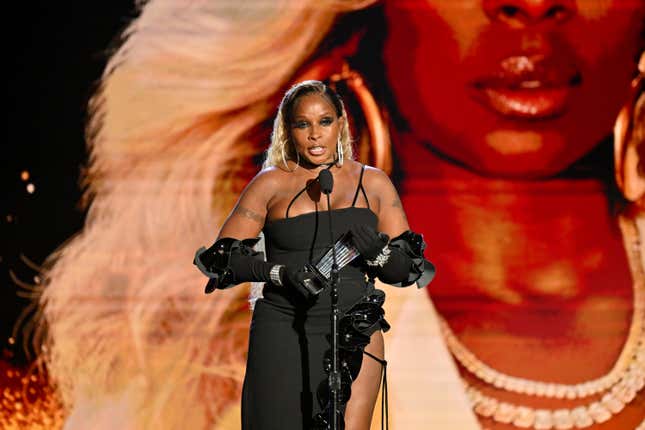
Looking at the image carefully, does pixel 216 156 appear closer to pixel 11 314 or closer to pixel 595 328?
pixel 11 314

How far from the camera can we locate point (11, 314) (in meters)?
4.34

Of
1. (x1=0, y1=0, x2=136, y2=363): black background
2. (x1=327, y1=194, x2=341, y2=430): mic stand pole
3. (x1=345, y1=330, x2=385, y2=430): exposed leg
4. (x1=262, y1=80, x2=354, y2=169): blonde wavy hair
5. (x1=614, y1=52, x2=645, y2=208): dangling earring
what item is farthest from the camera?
(x1=0, y1=0, x2=136, y2=363): black background

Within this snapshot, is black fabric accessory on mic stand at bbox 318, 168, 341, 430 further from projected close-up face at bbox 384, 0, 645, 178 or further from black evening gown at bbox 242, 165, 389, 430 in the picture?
projected close-up face at bbox 384, 0, 645, 178

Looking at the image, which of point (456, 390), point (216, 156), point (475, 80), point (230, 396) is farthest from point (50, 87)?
point (456, 390)

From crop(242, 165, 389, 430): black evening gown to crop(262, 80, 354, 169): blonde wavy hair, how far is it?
0.19 meters

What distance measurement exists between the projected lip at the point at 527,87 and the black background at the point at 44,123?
1581 mm

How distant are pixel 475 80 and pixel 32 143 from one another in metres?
1.96

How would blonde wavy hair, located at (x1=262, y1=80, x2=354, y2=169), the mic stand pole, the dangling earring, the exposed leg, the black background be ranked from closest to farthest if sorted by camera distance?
the mic stand pole < the exposed leg < blonde wavy hair, located at (x1=262, y1=80, x2=354, y2=169) < the dangling earring < the black background

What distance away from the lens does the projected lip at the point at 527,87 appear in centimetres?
421

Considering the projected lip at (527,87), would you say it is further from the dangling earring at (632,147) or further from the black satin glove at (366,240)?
the black satin glove at (366,240)

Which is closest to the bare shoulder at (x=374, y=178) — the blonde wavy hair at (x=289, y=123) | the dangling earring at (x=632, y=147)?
the blonde wavy hair at (x=289, y=123)

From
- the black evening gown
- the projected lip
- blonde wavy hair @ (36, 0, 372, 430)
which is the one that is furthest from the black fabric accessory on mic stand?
the projected lip

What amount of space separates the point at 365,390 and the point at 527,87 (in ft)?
6.85

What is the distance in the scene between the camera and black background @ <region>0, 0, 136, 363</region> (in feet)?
14.3
